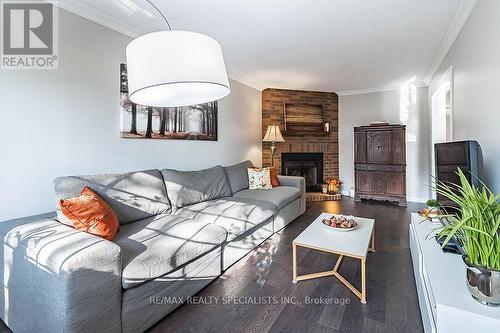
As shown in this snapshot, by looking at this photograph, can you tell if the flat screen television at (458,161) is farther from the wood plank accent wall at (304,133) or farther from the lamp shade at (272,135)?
the wood plank accent wall at (304,133)

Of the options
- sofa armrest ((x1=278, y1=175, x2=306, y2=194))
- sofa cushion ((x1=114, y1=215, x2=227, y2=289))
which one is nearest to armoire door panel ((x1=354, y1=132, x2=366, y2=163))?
sofa armrest ((x1=278, y1=175, x2=306, y2=194))

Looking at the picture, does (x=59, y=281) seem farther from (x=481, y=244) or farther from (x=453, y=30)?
(x=453, y=30)

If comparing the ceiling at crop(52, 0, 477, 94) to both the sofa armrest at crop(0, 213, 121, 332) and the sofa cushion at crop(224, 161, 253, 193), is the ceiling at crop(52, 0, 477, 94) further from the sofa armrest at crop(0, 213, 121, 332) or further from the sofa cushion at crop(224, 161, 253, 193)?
the sofa armrest at crop(0, 213, 121, 332)

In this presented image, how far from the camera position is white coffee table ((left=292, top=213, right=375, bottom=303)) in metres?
1.80

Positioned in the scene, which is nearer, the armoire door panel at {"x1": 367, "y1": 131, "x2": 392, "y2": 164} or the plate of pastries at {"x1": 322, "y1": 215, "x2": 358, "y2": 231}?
the plate of pastries at {"x1": 322, "y1": 215, "x2": 358, "y2": 231}

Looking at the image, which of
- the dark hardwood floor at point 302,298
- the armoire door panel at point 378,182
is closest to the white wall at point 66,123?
the dark hardwood floor at point 302,298

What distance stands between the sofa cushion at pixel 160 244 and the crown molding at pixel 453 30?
9.69ft

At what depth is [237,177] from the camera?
12.1 ft

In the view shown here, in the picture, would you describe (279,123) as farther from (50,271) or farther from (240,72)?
(50,271)

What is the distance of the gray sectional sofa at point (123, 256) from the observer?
1.25m

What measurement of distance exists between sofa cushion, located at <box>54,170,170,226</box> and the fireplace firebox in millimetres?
3420

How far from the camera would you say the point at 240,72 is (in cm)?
404

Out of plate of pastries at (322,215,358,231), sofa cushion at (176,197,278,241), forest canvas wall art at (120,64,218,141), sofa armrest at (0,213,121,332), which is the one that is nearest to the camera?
sofa armrest at (0,213,121,332)

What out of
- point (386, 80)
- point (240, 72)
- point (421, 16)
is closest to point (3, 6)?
point (240, 72)
